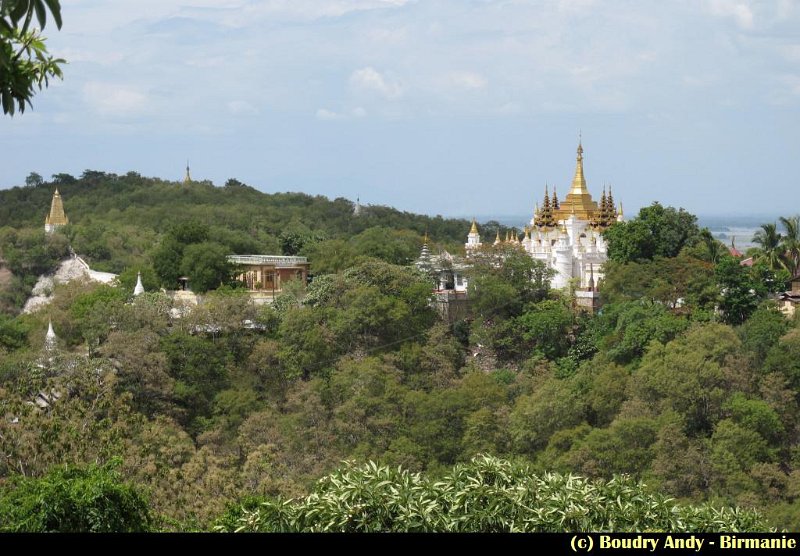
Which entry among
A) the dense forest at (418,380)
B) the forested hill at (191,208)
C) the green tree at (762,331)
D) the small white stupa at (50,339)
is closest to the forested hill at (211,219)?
the forested hill at (191,208)

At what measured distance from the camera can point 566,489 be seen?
507 inches

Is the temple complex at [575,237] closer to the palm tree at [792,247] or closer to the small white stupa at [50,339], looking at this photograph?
the palm tree at [792,247]

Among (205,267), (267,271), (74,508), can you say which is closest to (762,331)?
(205,267)

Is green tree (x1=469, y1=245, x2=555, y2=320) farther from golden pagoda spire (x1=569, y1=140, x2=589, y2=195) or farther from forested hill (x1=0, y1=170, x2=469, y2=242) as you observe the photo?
forested hill (x1=0, y1=170, x2=469, y2=242)

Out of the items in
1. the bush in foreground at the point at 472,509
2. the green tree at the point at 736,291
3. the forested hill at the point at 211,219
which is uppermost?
the forested hill at the point at 211,219

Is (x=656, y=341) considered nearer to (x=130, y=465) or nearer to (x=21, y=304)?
(x=130, y=465)

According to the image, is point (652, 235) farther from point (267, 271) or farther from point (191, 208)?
point (191, 208)

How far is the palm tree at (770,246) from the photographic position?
3001 cm

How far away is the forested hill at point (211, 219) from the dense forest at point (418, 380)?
3213mm

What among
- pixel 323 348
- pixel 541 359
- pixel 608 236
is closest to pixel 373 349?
pixel 323 348

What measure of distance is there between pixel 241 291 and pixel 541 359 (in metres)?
7.45

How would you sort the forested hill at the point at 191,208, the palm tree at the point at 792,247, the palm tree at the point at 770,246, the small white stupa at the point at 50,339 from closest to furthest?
the small white stupa at the point at 50,339 → the palm tree at the point at 770,246 → the palm tree at the point at 792,247 → the forested hill at the point at 191,208

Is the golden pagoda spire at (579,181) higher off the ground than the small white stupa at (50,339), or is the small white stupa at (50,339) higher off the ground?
the golden pagoda spire at (579,181)

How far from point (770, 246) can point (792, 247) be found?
56cm
